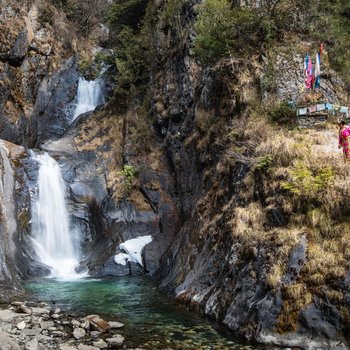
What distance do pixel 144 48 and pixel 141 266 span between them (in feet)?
46.7

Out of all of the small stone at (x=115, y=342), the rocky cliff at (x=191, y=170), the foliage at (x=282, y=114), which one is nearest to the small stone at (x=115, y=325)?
the small stone at (x=115, y=342)

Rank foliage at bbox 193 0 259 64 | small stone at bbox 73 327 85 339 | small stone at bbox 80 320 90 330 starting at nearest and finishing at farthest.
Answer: small stone at bbox 73 327 85 339
small stone at bbox 80 320 90 330
foliage at bbox 193 0 259 64

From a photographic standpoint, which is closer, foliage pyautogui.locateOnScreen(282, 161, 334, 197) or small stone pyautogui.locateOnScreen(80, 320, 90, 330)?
small stone pyautogui.locateOnScreen(80, 320, 90, 330)

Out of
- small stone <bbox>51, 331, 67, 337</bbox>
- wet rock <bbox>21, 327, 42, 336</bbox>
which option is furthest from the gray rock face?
small stone <bbox>51, 331, 67, 337</bbox>

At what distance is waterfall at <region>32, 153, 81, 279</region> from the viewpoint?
18797 mm

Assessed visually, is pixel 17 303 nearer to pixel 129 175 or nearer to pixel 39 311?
pixel 39 311

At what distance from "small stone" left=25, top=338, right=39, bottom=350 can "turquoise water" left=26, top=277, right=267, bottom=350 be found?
188cm

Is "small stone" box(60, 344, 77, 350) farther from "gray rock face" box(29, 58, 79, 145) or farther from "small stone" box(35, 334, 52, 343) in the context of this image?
"gray rock face" box(29, 58, 79, 145)

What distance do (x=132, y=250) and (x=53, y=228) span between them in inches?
162

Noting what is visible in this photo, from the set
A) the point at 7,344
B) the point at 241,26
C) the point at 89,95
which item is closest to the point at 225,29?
the point at 241,26

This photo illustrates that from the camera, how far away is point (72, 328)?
9.69 metres

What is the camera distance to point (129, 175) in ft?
72.2

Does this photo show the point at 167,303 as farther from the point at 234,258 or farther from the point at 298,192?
the point at 298,192

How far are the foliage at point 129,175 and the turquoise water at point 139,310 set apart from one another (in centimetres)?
580
